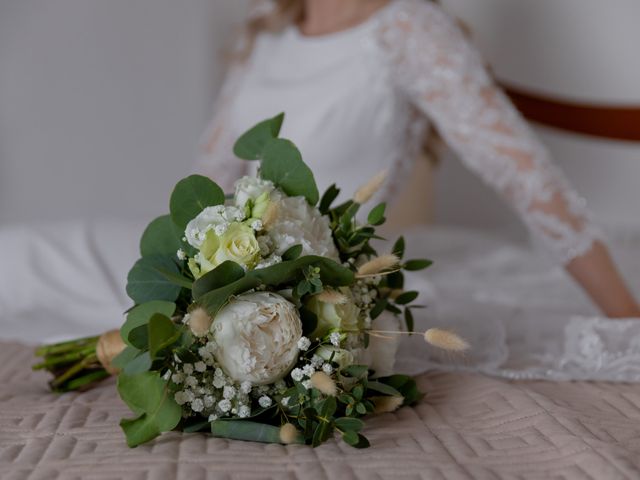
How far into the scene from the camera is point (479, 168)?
148 cm

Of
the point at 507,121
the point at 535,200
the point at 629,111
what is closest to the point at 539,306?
the point at 535,200

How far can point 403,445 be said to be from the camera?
0.80 meters

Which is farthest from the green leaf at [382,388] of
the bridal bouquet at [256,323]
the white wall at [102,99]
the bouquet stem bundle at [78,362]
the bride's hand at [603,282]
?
the white wall at [102,99]

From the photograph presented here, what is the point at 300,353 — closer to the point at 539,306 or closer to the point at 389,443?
the point at 389,443

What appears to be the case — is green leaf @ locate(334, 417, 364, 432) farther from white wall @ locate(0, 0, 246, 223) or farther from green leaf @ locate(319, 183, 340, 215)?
white wall @ locate(0, 0, 246, 223)

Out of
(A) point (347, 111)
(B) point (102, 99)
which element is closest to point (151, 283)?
(A) point (347, 111)

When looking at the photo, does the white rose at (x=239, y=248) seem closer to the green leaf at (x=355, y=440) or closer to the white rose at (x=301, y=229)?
the white rose at (x=301, y=229)

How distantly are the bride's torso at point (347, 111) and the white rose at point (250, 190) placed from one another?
821 mm

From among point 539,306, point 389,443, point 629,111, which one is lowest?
point 539,306

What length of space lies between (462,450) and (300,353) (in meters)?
0.18

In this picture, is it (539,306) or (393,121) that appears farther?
(393,121)

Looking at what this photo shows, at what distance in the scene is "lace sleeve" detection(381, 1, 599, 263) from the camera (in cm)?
140

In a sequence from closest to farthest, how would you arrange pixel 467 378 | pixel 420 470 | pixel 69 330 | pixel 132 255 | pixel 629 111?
pixel 420 470
pixel 467 378
pixel 69 330
pixel 132 255
pixel 629 111

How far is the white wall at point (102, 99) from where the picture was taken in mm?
2541
